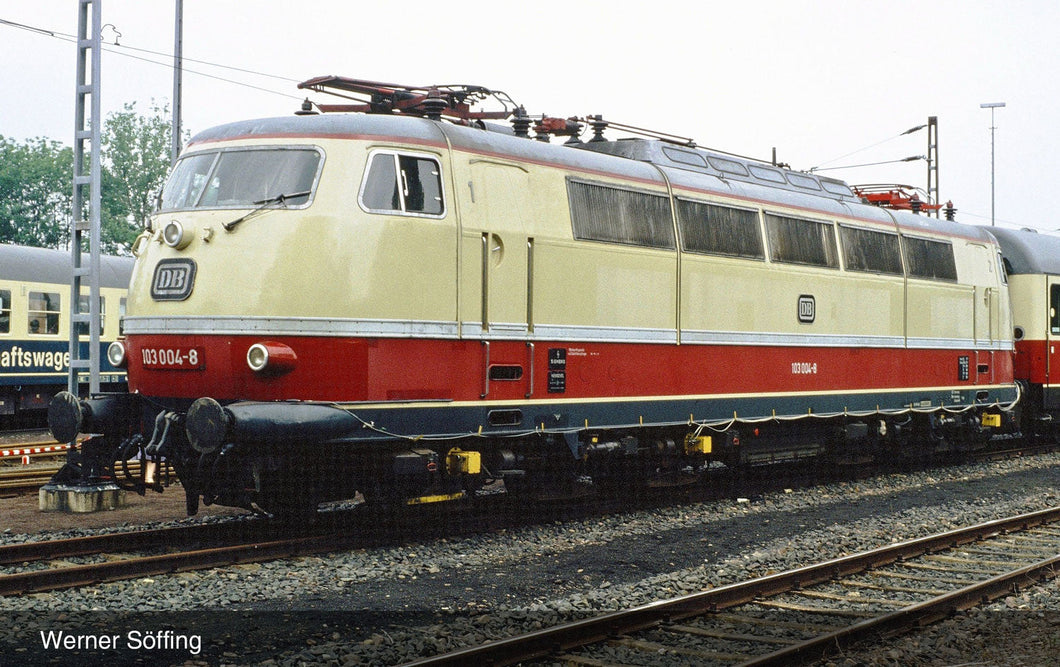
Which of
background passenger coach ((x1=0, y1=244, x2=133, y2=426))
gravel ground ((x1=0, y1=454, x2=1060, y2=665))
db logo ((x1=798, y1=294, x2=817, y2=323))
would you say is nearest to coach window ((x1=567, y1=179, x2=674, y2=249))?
db logo ((x1=798, y1=294, x2=817, y2=323))

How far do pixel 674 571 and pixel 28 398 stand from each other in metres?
17.3

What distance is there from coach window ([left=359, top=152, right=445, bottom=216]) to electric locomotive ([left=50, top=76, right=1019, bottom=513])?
20 mm

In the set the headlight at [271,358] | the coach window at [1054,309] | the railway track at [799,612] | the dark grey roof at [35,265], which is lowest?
the railway track at [799,612]

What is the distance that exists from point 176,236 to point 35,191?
160 feet

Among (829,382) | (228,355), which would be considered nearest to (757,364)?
(829,382)

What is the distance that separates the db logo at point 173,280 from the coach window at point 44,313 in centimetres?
1377

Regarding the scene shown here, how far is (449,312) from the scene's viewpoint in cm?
996

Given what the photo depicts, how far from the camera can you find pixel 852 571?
9422 mm

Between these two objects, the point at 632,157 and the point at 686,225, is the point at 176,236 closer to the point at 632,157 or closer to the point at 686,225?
the point at 632,157

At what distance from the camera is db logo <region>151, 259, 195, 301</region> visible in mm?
9688

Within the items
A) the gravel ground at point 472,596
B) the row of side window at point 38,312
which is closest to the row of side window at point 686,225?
the gravel ground at point 472,596

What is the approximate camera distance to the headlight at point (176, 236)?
977cm

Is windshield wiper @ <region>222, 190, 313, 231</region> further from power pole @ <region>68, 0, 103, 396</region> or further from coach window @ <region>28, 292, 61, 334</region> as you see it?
coach window @ <region>28, 292, 61, 334</region>

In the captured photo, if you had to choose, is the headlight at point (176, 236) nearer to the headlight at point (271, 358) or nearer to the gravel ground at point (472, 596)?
the headlight at point (271, 358)
